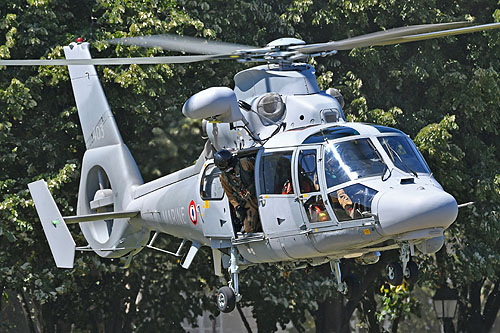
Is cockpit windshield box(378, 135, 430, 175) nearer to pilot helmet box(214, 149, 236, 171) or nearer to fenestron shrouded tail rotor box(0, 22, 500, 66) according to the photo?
fenestron shrouded tail rotor box(0, 22, 500, 66)

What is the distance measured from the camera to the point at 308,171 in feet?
42.1

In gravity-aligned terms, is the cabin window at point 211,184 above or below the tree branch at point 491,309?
above

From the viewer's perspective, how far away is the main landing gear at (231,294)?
13.9 metres

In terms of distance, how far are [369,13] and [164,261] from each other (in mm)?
7872

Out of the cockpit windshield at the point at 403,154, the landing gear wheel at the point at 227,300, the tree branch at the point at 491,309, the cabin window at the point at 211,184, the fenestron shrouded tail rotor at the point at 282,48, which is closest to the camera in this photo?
the fenestron shrouded tail rotor at the point at 282,48

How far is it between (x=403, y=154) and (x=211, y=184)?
3.13m

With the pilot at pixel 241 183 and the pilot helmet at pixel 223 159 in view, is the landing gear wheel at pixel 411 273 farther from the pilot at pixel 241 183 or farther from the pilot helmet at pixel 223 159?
the pilot helmet at pixel 223 159

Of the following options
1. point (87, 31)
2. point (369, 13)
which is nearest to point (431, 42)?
point (369, 13)

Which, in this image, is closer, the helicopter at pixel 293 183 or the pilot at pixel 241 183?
the helicopter at pixel 293 183

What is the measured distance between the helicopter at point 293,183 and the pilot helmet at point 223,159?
30cm

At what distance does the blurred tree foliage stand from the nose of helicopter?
820 cm

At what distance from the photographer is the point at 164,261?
23297 millimetres

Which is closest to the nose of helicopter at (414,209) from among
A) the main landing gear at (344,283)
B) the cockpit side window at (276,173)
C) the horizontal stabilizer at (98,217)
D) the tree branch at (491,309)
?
the cockpit side window at (276,173)

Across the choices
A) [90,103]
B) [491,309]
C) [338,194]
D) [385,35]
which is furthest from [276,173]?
[491,309]
